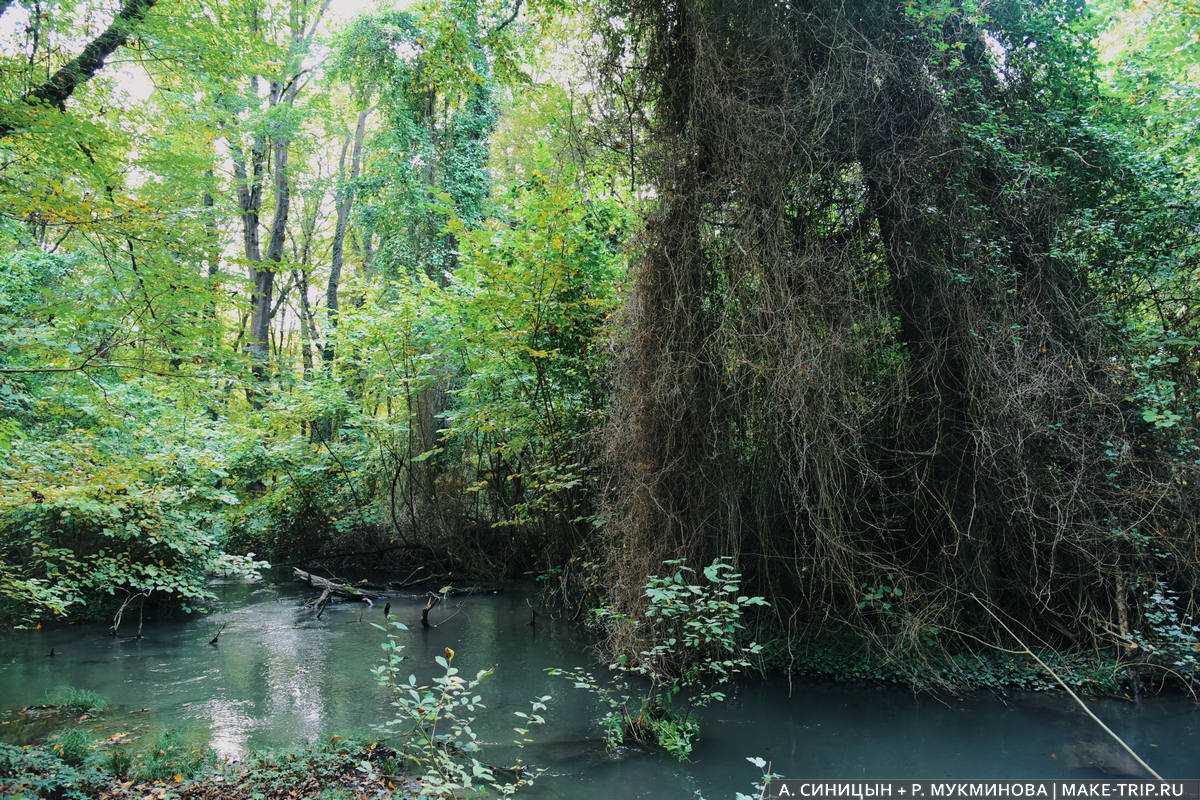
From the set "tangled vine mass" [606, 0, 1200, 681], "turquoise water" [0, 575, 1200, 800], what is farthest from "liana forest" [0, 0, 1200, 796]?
"turquoise water" [0, 575, 1200, 800]

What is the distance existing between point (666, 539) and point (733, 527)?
0.59 m

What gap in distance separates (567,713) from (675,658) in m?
1.11

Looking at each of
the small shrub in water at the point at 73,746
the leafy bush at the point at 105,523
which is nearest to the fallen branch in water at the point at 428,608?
the leafy bush at the point at 105,523

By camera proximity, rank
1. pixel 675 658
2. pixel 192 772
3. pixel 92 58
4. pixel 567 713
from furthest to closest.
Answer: pixel 567 713 < pixel 675 658 < pixel 92 58 < pixel 192 772

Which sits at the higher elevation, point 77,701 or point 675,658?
point 675,658

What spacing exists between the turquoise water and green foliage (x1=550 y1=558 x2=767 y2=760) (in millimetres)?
193

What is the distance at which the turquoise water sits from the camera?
4820 mm

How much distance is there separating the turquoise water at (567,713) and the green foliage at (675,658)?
0.19 meters

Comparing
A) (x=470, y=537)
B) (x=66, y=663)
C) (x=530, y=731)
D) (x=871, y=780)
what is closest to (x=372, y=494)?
(x=470, y=537)

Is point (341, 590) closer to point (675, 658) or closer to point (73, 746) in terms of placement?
point (73, 746)

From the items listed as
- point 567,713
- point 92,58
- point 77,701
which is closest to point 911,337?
point 567,713

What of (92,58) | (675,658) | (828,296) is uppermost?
(92,58)

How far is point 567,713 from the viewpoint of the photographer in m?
6.01

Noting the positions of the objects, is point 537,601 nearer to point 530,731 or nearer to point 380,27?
point 530,731
